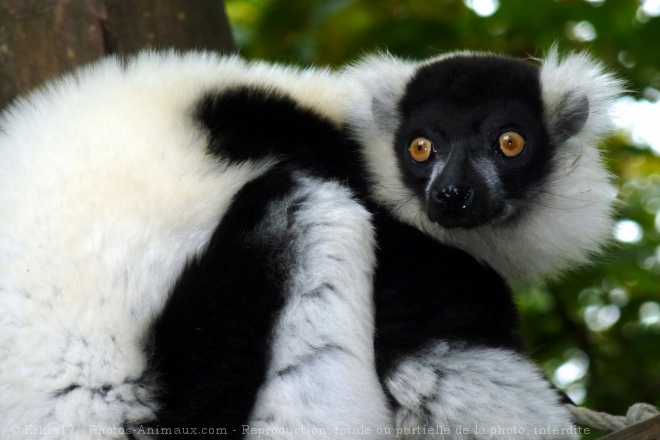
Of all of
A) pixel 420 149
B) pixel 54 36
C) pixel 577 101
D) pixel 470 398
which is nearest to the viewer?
pixel 470 398

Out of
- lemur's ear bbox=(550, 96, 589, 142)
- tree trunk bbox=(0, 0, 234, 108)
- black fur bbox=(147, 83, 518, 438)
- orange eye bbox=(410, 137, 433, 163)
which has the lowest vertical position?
black fur bbox=(147, 83, 518, 438)

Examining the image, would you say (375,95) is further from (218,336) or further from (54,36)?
(54,36)

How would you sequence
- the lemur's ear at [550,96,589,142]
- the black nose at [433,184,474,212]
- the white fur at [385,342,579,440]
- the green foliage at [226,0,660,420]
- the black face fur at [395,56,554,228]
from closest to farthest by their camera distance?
the white fur at [385,342,579,440]
the black nose at [433,184,474,212]
the black face fur at [395,56,554,228]
the lemur's ear at [550,96,589,142]
the green foliage at [226,0,660,420]

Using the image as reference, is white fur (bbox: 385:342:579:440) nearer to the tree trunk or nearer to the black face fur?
the black face fur

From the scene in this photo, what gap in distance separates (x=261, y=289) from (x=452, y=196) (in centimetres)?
99

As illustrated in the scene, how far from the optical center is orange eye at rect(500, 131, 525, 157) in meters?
3.82

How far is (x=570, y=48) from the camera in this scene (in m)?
5.75

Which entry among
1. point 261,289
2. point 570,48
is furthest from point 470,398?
point 570,48

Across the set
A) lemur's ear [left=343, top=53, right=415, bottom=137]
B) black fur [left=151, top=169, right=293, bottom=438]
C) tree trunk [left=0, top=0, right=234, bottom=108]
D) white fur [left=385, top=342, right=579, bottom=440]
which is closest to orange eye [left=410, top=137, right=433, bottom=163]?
lemur's ear [left=343, top=53, right=415, bottom=137]

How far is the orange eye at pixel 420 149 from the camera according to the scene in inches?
153

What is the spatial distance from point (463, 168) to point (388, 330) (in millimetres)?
823

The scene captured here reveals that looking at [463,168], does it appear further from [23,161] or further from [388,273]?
[23,161]

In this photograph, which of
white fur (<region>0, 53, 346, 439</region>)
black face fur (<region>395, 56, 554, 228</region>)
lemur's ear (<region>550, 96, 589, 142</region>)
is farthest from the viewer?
lemur's ear (<region>550, 96, 589, 142</region>)

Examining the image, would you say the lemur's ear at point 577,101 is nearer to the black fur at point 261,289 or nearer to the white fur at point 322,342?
the black fur at point 261,289
